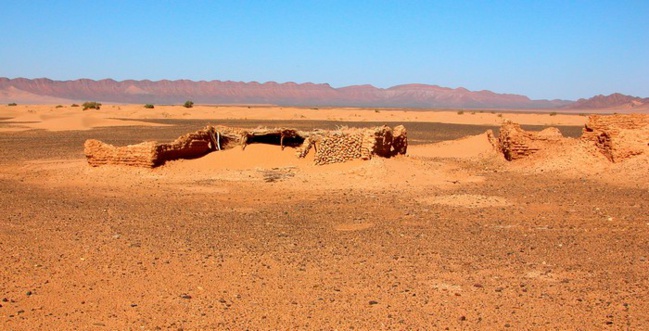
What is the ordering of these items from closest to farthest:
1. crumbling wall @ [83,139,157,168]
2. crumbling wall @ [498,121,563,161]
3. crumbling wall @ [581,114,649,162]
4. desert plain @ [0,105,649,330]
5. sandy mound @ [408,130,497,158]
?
desert plain @ [0,105,649,330], crumbling wall @ [581,114,649,162], crumbling wall @ [83,139,157,168], crumbling wall @ [498,121,563,161], sandy mound @ [408,130,497,158]

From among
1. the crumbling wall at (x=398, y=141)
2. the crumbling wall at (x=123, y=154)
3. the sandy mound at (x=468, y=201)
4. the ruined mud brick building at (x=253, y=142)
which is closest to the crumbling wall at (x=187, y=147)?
the ruined mud brick building at (x=253, y=142)

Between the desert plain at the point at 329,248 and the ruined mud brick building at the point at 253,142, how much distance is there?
47cm

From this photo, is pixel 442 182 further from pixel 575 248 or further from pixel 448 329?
pixel 448 329

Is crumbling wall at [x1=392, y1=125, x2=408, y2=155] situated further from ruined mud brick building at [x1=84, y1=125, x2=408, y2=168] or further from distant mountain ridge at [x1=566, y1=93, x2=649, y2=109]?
distant mountain ridge at [x1=566, y1=93, x2=649, y2=109]

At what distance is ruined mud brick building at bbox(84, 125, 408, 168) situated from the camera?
17.5 meters

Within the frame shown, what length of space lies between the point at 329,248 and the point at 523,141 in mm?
11994

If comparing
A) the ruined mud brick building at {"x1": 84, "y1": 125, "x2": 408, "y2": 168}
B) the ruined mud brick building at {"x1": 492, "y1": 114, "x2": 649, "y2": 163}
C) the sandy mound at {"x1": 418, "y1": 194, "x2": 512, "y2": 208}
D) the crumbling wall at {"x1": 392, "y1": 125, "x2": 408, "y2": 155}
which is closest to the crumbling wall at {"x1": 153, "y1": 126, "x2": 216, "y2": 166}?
the ruined mud brick building at {"x1": 84, "y1": 125, "x2": 408, "y2": 168}

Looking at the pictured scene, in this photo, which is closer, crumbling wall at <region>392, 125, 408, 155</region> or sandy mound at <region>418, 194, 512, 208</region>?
sandy mound at <region>418, 194, 512, 208</region>

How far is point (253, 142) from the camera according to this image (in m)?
20.8

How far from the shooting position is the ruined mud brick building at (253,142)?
1748 cm

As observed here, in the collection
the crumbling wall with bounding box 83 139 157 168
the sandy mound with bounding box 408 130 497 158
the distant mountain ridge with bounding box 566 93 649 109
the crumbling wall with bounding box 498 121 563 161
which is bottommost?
the distant mountain ridge with bounding box 566 93 649 109

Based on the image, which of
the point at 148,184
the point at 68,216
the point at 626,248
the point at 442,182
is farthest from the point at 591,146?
the point at 68,216

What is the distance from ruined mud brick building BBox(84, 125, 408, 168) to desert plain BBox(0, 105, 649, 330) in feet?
1.55

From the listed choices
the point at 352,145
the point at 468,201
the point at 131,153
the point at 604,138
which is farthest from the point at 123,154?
the point at 604,138
